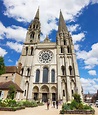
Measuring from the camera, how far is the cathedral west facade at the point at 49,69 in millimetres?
38469

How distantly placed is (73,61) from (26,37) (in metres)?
21.2

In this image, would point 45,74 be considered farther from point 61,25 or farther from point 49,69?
point 61,25

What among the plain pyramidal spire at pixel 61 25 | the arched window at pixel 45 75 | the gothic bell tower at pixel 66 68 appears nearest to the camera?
the gothic bell tower at pixel 66 68

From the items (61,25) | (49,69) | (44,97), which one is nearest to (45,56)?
(49,69)

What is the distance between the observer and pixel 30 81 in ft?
130

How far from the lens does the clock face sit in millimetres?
44534

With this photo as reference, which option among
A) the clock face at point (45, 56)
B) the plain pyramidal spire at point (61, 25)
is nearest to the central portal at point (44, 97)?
the clock face at point (45, 56)

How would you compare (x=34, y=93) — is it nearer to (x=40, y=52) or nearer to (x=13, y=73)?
(x=13, y=73)

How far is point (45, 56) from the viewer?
45.4 metres

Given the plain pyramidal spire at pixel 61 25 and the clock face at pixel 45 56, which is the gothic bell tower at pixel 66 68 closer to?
the plain pyramidal spire at pixel 61 25

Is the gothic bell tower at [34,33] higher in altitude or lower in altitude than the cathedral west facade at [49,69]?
higher

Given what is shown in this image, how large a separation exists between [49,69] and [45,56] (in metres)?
5.72

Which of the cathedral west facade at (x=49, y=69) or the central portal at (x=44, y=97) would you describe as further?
the central portal at (x=44, y=97)

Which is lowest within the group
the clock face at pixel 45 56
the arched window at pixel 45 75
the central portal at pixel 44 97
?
the central portal at pixel 44 97
